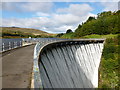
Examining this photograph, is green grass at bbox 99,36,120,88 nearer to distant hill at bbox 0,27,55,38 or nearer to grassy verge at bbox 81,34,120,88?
grassy verge at bbox 81,34,120,88

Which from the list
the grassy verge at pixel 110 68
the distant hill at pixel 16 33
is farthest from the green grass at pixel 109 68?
the distant hill at pixel 16 33

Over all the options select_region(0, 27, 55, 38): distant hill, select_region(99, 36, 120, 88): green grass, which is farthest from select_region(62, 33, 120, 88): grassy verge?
select_region(0, 27, 55, 38): distant hill

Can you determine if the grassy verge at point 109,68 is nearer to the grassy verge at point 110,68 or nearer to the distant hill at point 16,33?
the grassy verge at point 110,68

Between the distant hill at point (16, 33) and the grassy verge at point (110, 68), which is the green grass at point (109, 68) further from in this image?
the distant hill at point (16, 33)

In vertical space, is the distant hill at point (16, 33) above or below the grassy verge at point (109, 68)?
above

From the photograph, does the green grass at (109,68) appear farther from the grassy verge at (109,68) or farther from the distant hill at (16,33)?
the distant hill at (16,33)

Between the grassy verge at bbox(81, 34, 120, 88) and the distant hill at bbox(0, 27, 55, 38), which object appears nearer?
the grassy verge at bbox(81, 34, 120, 88)

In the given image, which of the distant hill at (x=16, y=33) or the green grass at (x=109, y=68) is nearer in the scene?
the green grass at (x=109, y=68)

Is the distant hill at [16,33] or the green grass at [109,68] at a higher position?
the distant hill at [16,33]

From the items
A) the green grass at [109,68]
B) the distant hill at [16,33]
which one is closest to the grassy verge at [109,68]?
the green grass at [109,68]

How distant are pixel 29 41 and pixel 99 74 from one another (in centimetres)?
2173

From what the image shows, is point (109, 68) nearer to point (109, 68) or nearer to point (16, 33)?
point (109, 68)

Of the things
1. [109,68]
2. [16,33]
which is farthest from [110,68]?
[16,33]

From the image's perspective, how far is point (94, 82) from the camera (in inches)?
1223
